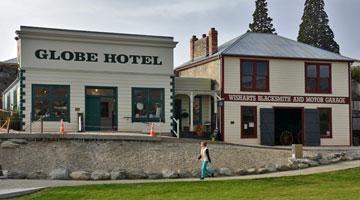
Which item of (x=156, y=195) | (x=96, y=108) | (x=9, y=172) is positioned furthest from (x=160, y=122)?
(x=156, y=195)

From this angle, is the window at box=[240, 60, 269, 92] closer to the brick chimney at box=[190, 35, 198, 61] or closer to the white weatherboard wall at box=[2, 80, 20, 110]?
the brick chimney at box=[190, 35, 198, 61]

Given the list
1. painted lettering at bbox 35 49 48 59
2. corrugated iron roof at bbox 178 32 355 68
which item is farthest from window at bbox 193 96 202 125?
painted lettering at bbox 35 49 48 59

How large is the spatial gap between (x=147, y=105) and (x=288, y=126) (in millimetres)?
10391

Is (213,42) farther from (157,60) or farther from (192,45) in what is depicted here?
(157,60)

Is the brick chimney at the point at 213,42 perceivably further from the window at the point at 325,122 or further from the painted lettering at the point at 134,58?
the window at the point at 325,122

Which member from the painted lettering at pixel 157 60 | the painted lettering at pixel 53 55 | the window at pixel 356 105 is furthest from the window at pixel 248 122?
the window at pixel 356 105

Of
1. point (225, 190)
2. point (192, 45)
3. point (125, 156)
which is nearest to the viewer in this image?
point (225, 190)

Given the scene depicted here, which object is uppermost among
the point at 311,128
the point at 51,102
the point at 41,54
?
the point at 41,54

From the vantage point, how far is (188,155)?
2739cm

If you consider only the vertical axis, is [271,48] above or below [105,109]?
above

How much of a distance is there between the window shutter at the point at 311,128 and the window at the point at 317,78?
1451 mm

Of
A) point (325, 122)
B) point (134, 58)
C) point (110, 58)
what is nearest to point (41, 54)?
point (110, 58)

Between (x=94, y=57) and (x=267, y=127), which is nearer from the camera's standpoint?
(x=94, y=57)

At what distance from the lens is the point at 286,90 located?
3609cm
